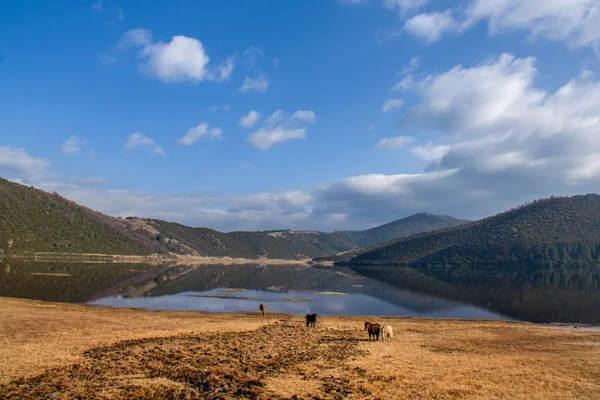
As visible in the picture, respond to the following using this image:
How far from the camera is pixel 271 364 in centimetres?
1845

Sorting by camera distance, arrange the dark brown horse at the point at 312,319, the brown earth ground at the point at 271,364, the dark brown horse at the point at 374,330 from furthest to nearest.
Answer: the dark brown horse at the point at 312,319 → the dark brown horse at the point at 374,330 → the brown earth ground at the point at 271,364

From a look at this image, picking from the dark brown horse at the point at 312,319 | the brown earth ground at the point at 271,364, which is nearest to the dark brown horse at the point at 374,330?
the brown earth ground at the point at 271,364

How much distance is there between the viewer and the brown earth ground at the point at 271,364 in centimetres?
1441

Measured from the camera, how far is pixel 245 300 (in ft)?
208

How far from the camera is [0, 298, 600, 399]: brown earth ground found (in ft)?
47.3

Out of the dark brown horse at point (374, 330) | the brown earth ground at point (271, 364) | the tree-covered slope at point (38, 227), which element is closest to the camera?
the brown earth ground at point (271, 364)

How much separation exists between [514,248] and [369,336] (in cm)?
18287

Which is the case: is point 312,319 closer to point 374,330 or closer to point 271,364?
point 374,330

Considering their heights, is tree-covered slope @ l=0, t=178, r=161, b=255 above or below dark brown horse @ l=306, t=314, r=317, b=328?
above

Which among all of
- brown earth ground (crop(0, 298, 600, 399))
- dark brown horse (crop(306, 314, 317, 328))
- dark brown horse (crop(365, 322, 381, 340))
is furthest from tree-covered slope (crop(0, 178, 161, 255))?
dark brown horse (crop(365, 322, 381, 340))

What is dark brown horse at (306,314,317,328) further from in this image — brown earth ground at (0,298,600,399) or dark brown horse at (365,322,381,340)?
dark brown horse at (365,322,381,340)

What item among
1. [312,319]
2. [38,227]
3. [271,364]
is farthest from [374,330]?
[38,227]

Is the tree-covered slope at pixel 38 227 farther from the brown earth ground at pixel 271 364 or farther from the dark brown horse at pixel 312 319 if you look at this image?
the brown earth ground at pixel 271 364

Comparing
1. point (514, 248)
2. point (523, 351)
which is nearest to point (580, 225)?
point (514, 248)
